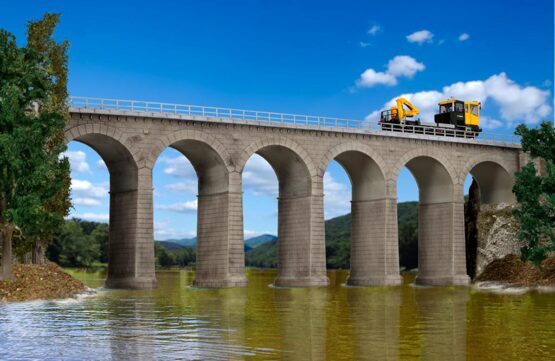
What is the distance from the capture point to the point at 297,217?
62844 millimetres

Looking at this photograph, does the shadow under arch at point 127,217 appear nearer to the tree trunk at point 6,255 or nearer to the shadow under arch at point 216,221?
Result: the shadow under arch at point 216,221

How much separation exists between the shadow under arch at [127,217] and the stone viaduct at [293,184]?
79 mm

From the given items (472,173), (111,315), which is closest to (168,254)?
(472,173)

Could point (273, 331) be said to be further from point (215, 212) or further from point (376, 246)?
point (376, 246)

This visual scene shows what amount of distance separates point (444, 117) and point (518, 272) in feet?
65.4

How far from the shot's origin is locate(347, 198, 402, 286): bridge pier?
64812 mm

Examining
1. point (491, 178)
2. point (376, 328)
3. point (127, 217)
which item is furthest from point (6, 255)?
point (491, 178)

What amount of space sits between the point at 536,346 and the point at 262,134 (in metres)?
40.5

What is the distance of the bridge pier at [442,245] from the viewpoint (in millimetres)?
68375

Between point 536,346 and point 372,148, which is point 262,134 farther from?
point 536,346

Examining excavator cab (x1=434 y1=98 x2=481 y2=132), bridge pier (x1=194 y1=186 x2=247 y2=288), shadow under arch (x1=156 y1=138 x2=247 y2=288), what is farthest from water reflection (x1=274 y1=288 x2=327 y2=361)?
excavator cab (x1=434 y1=98 x2=481 y2=132)

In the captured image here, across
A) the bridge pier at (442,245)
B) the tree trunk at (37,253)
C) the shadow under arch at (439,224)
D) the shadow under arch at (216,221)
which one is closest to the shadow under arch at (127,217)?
the shadow under arch at (216,221)

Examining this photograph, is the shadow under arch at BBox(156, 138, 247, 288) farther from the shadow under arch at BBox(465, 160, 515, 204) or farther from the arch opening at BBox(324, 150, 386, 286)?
the shadow under arch at BBox(465, 160, 515, 204)

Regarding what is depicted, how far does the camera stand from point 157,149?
55.9 m
